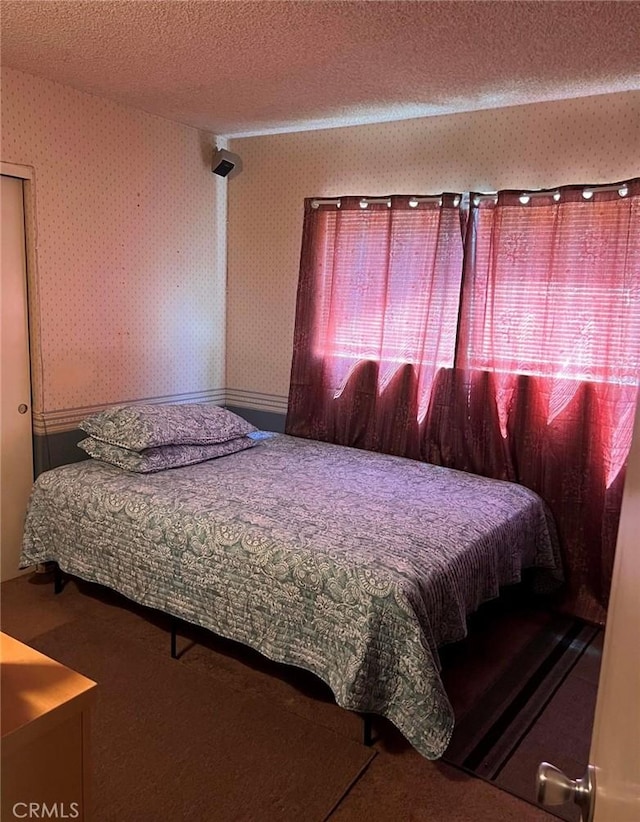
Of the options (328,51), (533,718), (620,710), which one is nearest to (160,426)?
(328,51)

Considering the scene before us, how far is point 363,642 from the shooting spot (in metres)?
2.03

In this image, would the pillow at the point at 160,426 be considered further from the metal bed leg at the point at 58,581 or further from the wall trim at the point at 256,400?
the metal bed leg at the point at 58,581

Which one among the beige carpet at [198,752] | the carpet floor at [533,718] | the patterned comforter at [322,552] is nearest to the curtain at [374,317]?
the patterned comforter at [322,552]

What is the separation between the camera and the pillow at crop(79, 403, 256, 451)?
3.13 m

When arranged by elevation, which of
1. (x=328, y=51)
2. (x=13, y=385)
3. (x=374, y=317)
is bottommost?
(x=13, y=385)

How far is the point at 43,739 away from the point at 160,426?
2248 mm

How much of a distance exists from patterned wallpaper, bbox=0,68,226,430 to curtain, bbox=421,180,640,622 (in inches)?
66.0

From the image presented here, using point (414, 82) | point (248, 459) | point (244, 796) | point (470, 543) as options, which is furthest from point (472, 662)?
point (414, 82)

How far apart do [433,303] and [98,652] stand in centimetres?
226

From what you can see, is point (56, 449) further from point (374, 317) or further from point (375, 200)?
point (375, 200)

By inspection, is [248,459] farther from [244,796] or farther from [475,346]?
[244,796]

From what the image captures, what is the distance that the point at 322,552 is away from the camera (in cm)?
223

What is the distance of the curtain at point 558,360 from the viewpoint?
2861mm

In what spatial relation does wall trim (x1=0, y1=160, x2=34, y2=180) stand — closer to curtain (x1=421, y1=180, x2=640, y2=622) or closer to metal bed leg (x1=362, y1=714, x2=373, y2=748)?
curtain (x1=421, y1=180, x2=640, y2=622)
